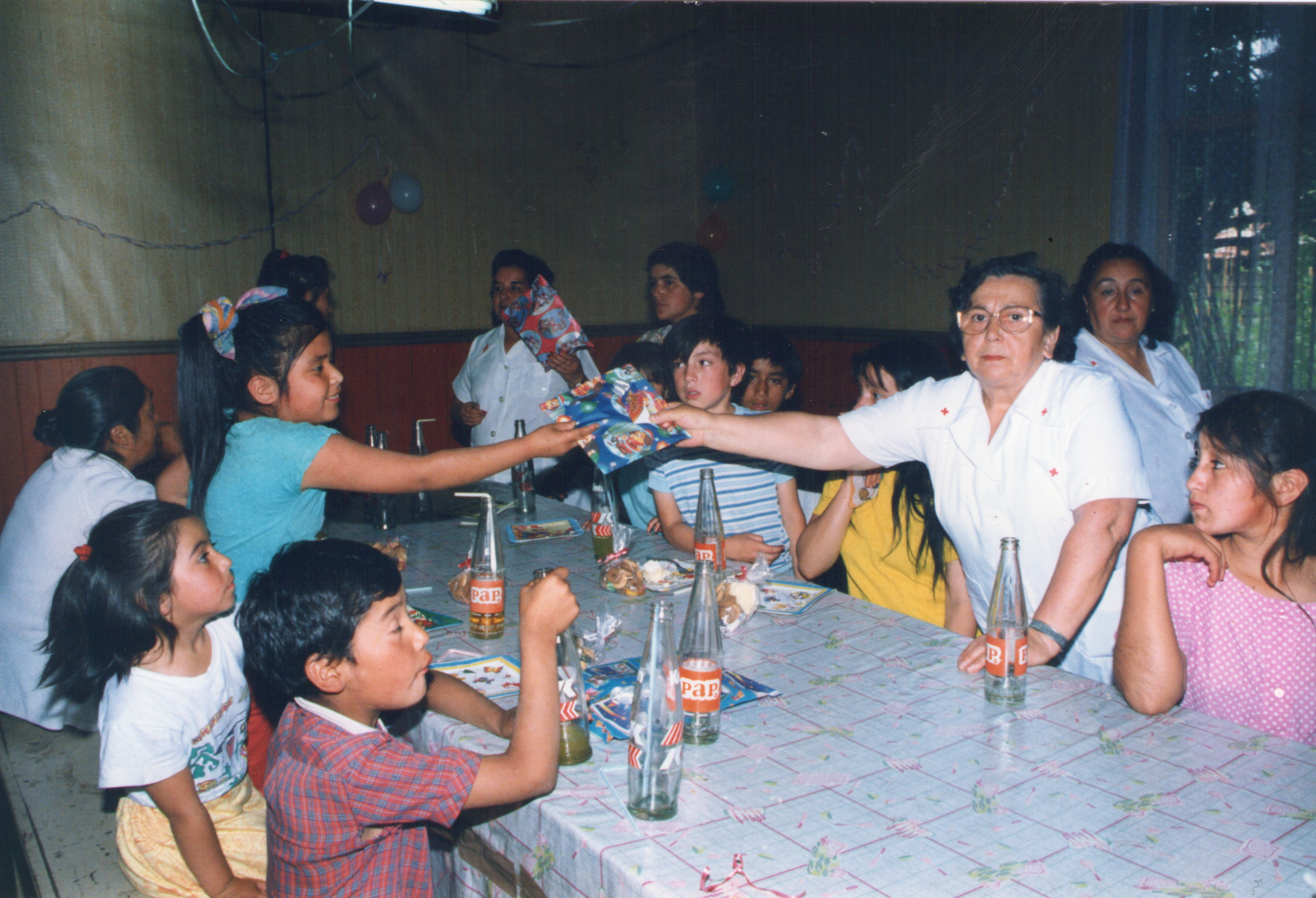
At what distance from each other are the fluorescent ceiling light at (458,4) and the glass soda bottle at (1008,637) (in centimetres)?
323

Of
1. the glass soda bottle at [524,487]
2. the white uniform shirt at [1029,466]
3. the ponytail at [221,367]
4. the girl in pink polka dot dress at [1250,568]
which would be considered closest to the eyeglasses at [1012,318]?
the white uniform shirt at [1029,466]

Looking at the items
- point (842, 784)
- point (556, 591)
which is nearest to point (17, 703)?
point (556, 591)

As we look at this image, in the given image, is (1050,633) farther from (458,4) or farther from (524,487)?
(458,4)

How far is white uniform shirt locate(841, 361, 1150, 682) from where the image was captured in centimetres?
196

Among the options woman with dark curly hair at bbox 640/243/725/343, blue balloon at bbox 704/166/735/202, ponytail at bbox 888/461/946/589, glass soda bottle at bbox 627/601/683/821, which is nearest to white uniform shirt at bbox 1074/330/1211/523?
ponytail at bbox 888/461/946/589

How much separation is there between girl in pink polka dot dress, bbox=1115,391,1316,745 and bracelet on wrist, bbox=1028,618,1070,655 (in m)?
0.17

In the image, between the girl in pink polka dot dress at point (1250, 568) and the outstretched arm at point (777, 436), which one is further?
the outstretched arm at point (777, 436)

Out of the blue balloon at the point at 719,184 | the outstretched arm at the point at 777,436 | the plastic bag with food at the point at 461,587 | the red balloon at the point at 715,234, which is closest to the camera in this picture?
the plastic bag with food at the point at 461,587

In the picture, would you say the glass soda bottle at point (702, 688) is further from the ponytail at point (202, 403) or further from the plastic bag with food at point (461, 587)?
the ponytail at point (202, 403)

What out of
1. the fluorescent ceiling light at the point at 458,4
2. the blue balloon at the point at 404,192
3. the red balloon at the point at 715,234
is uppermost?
the fluorescent ceiling light at the point at 458,4

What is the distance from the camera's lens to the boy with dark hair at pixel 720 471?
9.17ft

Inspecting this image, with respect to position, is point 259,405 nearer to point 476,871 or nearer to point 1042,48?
point 476,871

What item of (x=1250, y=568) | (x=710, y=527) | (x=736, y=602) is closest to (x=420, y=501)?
(x=710, y=527)

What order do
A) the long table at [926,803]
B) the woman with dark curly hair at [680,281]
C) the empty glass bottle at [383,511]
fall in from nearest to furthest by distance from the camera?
the long table at [926,803] → the empty glass bottle at [383,511] → the woman with dark curly hair at [680,281]
